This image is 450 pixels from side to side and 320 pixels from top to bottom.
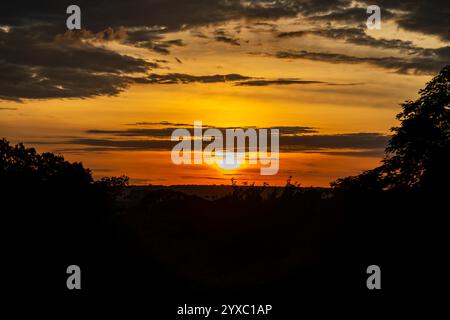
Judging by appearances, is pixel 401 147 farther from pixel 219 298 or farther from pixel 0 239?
pixel 0 239

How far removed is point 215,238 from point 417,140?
1929cm

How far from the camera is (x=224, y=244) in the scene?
3894cm

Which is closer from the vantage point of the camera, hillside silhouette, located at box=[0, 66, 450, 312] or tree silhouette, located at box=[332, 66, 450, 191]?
hillside silhouette, located at box=[0, 66, 450, 312]

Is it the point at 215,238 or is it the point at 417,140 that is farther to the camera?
the point at 417,140

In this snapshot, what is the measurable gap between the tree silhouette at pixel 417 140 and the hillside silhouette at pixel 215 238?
620 cm

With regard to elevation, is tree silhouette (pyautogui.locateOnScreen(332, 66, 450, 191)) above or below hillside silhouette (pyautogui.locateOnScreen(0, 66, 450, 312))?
above

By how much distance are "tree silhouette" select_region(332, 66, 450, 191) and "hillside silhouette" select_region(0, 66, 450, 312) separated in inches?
244

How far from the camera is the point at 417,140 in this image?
52688mm

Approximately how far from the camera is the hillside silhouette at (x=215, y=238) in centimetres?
2875

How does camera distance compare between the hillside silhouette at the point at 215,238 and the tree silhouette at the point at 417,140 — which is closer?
the hillside silhouette at the point at 215,238

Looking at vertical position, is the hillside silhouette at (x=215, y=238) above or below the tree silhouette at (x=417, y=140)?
below

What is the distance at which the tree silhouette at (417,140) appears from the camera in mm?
51500

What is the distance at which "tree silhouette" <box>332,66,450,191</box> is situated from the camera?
51500mm
